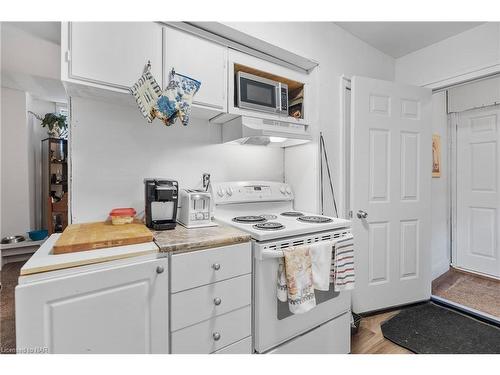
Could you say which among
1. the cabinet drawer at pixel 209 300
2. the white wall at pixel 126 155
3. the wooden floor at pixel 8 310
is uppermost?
the white wall at pixel 126 155

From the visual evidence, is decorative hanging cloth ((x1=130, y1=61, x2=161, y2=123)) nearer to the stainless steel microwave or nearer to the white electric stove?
the stainless steel microwave

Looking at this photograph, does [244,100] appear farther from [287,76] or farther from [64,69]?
[64,69]

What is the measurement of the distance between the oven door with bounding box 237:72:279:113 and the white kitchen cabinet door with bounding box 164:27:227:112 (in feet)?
0.41

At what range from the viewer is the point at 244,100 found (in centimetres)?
162

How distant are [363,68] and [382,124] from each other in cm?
64

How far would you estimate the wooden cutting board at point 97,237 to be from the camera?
975mm

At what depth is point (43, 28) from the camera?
1.30m

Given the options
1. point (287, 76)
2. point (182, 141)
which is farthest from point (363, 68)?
point (182, 141)

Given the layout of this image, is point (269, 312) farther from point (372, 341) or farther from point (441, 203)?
point (441, 203)

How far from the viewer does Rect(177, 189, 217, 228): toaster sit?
1443mm

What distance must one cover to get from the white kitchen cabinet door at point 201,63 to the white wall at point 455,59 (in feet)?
6.98

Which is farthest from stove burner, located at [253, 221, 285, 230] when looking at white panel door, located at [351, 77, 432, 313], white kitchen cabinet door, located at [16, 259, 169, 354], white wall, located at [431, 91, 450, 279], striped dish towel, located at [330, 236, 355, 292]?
white wall, located at [431, 91, 450, 279]

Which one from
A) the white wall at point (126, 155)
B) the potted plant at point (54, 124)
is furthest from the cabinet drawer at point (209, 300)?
the potted plant at point (54, 124)

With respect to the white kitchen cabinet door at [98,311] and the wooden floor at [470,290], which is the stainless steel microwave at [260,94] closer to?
the white kitchen cabinet door at [98,311]
